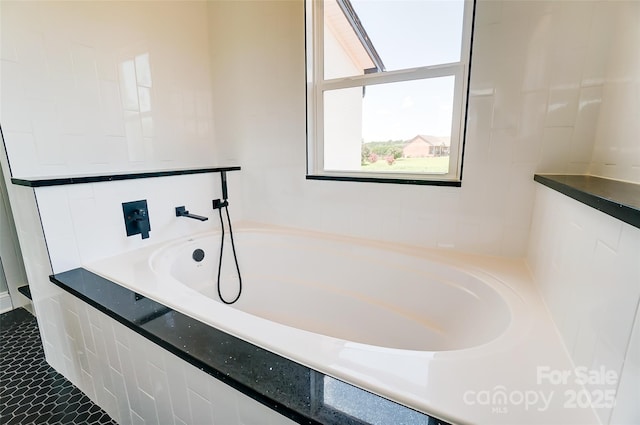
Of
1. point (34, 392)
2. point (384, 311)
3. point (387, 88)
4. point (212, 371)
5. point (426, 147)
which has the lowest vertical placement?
point (34, 392)

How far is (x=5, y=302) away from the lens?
1937mm

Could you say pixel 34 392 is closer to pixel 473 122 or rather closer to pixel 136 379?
pixel 136 379

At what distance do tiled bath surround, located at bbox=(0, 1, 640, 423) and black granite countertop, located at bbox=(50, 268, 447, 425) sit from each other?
85 mm

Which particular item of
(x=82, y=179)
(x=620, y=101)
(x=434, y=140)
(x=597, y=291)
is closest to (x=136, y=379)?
(x=82, y=179)

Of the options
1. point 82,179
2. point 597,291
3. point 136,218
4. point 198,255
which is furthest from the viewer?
point 198,255

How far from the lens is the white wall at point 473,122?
1.13m

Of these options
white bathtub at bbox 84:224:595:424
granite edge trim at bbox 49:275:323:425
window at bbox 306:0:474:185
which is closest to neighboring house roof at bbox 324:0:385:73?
window at bbox 306:0:474:185

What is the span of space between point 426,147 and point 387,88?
402 mm

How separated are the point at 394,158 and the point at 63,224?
1639 mm

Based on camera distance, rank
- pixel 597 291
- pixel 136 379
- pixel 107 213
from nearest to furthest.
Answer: pixel 597 291 → pixel 136 379 → pixel 107 213

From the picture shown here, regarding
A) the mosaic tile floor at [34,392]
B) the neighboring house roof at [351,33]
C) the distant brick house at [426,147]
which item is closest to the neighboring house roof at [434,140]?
the distant brick house at [426,147]

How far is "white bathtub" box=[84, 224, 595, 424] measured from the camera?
0.60 m

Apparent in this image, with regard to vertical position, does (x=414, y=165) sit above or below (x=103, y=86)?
below

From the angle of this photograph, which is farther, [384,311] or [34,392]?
[384,311]
